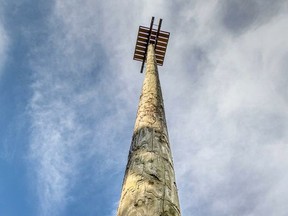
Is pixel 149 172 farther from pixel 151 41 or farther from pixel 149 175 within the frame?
pixel 151 41

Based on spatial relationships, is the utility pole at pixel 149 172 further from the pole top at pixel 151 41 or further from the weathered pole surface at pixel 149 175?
the pole top at pixel 151 41

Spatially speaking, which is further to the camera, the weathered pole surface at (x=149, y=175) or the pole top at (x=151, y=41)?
the pole top at (x=151, y=41)

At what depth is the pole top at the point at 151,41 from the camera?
11547 millimetres

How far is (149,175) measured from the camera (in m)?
2.42

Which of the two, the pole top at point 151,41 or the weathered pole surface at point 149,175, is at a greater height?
the pole top at point 151,41

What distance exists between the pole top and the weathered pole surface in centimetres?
826

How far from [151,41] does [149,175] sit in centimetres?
984

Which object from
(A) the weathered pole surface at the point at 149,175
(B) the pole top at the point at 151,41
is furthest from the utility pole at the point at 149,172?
(B) the pole top at the point at 151,41

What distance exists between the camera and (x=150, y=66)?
6836 mm

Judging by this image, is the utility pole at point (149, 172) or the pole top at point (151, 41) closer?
the utility pole at point (149, 172)

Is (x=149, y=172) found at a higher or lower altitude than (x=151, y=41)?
lower

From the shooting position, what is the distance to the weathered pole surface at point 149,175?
2068mm

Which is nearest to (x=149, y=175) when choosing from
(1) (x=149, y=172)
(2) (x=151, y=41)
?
(1) (x=149, y=172)

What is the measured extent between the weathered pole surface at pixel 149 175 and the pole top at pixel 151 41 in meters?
8.26
